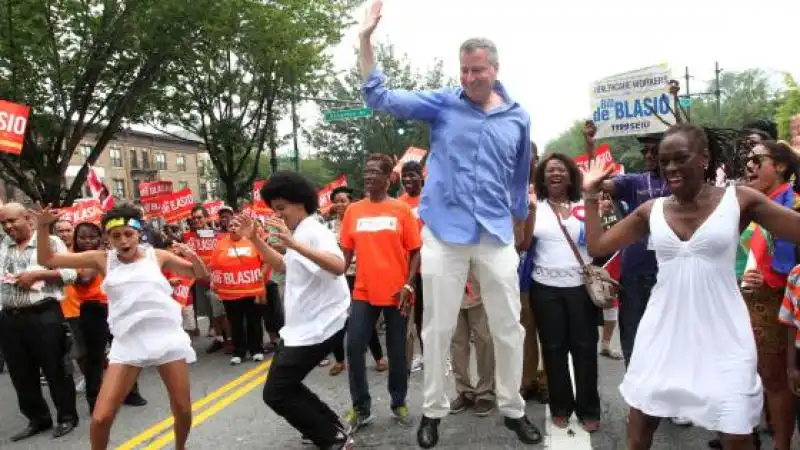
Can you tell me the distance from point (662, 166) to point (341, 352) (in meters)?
4.75

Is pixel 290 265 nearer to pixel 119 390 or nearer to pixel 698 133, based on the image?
pixel 119 390

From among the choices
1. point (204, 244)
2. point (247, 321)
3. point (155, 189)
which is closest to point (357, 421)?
point (247, 321)

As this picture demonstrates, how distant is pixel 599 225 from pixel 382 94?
4.73 feet

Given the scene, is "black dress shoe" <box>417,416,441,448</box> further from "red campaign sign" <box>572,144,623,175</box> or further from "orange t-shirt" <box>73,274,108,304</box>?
"orange t-shirt" <box>73,274,108,304</box>

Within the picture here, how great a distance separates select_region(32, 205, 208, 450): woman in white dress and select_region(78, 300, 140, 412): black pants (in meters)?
1.95

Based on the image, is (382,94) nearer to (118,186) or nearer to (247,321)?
(247,321)

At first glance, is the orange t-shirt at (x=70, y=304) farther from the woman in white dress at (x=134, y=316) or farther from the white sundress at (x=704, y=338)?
the white sundress at (x=704, y=338)

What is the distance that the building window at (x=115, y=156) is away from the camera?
2302 inches

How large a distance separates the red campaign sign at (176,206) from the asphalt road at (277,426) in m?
7.63

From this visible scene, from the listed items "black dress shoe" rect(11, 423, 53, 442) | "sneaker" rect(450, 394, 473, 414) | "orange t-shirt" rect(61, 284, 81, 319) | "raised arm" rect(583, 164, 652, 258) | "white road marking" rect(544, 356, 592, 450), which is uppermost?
"raised arm" rect(583, 164, 652, 258)

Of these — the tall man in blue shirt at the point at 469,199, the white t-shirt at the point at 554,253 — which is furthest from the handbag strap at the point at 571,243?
the tall man in blue shirt at the point at 469,199

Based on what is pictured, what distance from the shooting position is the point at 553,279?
4.50 metres

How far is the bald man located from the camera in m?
5.47

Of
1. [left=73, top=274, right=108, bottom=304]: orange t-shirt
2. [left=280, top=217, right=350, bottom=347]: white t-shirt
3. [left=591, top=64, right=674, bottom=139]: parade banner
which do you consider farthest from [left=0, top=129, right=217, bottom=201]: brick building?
[left=280, top=217, right=350, bottom=347]: white t-shirt
